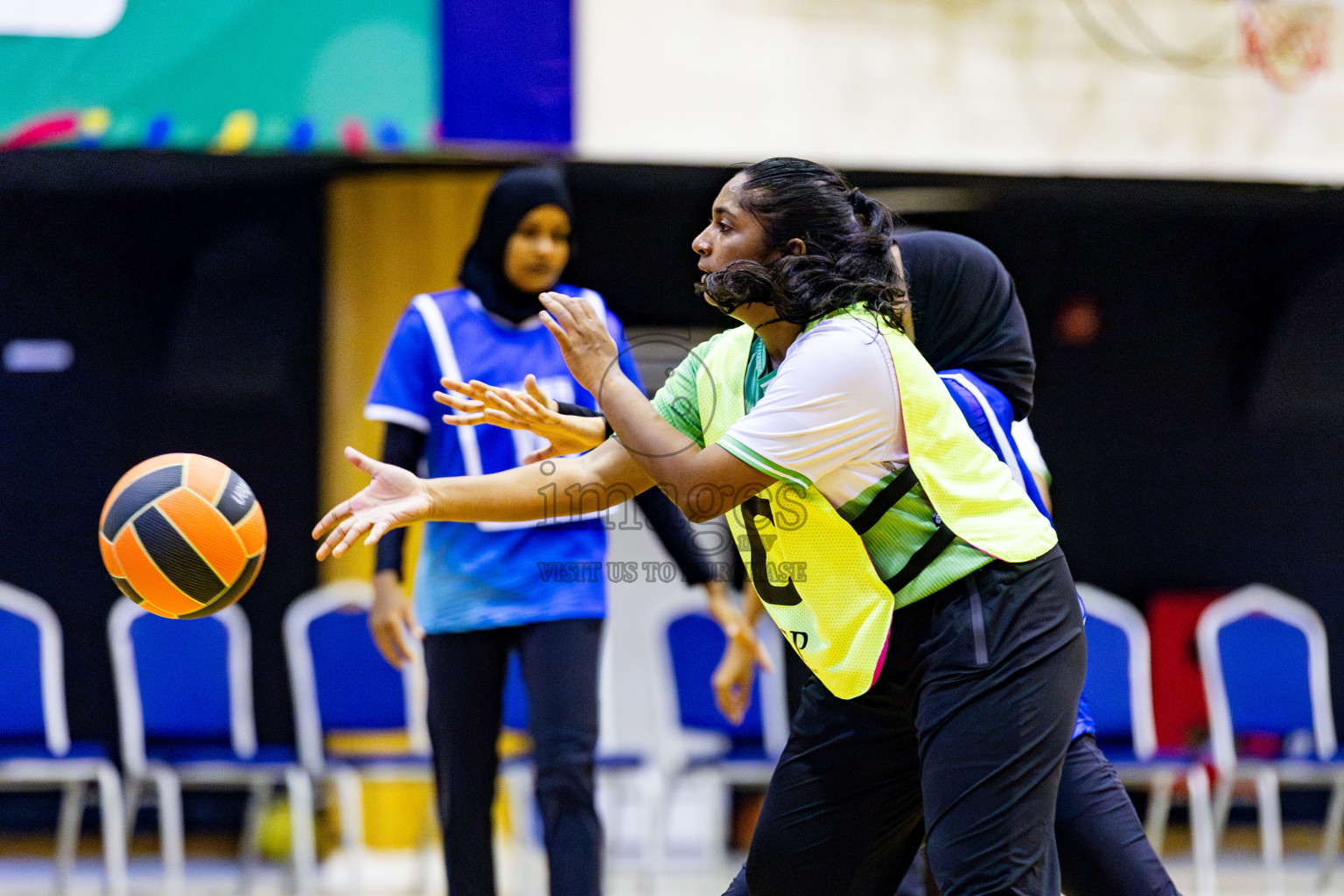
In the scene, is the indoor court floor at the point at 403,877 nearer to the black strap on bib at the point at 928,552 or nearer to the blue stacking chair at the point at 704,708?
the blue stacking chair at the point at 704,708

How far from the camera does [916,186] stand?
6.23m

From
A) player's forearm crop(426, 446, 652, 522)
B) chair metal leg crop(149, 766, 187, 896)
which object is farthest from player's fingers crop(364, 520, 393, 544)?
chair metal leg crop(149, 766, 187, 896)

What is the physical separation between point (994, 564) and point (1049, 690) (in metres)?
0.22

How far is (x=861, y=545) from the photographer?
2.18 m

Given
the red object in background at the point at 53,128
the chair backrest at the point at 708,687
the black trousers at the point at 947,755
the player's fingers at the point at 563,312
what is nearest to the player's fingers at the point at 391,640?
the black trousers at the point at 947,755

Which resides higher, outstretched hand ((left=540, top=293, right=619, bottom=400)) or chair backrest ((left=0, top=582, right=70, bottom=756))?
outstretched hand ((left=540, top=293, right=619, bottom=400))

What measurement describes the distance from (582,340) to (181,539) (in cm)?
96

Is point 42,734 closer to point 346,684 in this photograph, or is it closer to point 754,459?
point 346,684

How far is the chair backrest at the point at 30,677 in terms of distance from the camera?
4.79 m

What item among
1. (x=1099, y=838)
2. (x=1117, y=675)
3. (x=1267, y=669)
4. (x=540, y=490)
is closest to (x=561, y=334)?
(x=540, y=490)

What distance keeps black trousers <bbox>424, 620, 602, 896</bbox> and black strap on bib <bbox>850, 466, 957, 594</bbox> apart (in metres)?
1.16

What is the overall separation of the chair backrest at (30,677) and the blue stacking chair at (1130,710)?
3.87 meters

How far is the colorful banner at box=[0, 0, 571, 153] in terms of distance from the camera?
A: 5.07 m

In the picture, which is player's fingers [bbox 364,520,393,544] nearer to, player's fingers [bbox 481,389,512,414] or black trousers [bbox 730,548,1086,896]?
player's fingers [bbox 481,389,512,414]
